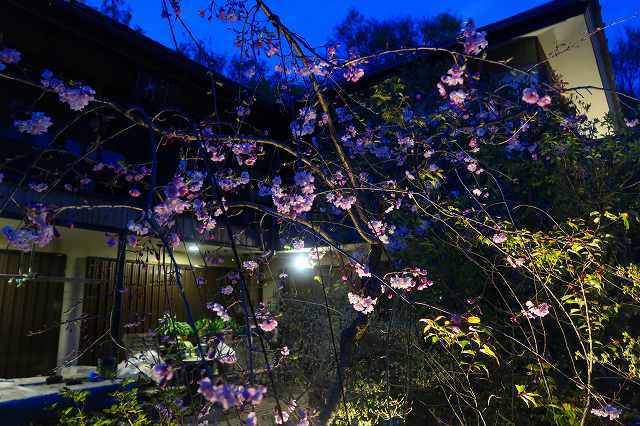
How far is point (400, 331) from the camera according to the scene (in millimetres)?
4898

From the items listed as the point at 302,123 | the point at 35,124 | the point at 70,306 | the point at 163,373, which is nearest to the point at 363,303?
the point at 302,123

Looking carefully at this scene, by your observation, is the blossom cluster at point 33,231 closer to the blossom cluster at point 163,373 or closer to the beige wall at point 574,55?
the blossom cluster at point 163,373

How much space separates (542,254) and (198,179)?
2620mm

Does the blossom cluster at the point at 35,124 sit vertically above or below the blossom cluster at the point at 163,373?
above

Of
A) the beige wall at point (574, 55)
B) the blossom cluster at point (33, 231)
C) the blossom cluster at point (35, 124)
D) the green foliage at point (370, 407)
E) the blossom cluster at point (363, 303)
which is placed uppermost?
the beige wall at point (574, 55)

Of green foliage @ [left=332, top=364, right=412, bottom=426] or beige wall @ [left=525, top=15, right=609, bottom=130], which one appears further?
beige wall @ [left=525, top=15, right=609, bottom=130]

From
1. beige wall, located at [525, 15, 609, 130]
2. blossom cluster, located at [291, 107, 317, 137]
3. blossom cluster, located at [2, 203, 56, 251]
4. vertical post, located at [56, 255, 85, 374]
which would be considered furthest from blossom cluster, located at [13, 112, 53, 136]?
beige wall, located at [525, 15, 609, 130]

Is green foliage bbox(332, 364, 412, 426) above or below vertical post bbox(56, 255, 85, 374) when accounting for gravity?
below

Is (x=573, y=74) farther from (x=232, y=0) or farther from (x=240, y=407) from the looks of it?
(x=240, y=407)

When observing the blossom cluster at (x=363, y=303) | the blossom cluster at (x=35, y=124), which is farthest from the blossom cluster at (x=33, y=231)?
the blossom cluster at (x=363, y=303)

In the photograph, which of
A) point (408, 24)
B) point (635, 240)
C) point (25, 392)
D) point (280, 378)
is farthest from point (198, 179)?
point (408, 24)

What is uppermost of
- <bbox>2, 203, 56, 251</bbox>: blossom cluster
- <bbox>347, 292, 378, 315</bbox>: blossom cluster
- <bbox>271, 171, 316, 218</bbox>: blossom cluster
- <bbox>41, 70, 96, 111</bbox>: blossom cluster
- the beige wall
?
the beige wall

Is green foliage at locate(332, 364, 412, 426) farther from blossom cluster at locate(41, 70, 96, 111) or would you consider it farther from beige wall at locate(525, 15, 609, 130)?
beige wall at locate(525, 15, 609, 130)

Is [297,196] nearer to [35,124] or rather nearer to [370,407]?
[35,124]
